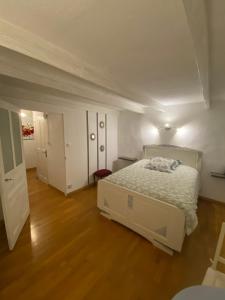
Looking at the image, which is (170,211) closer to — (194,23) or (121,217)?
(121,217)

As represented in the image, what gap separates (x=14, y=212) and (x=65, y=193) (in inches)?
56.5

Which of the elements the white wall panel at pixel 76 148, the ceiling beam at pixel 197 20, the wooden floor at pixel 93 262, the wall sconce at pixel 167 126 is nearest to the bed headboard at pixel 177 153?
the wall sconce at pixel 167 126

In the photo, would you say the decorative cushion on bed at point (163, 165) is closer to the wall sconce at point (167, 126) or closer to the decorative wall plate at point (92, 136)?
the wall sconce at point (167, 126)

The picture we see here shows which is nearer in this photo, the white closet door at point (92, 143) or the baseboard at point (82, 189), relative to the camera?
the baseboard at point (82, 189)

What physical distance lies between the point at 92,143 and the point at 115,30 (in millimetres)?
3094

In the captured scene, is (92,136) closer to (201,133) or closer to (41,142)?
(41,142)

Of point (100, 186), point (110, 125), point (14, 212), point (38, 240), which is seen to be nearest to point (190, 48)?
point (100, 186)

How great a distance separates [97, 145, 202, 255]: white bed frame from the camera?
181 centimetres

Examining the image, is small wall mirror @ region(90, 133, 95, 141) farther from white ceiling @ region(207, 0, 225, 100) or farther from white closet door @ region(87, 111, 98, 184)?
white ceiling @ region(207, 0, 225, 100)

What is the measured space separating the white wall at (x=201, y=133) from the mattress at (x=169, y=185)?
21.5 inches

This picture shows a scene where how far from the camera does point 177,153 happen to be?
3523 millimetres

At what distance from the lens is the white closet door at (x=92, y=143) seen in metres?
3.77

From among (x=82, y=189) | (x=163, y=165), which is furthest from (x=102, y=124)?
Answer: (x=163, y=165)

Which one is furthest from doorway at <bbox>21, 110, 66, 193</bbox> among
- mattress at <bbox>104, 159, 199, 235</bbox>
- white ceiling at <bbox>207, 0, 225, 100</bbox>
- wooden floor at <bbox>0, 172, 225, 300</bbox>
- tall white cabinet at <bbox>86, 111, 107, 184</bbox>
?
white ceiling at <bbox>207, 0, 225, 100</bbox>
